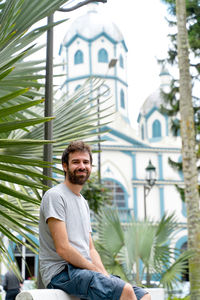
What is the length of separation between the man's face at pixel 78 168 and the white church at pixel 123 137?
30.6 metres

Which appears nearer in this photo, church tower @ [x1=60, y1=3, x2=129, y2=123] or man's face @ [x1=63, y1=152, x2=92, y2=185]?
man's face @ [x1=63, y1=152, x2=92, y2=185]

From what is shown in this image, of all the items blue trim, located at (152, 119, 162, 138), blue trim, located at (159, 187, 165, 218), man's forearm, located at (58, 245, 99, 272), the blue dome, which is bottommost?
man's forearm, located at (58, 245, 99, 272)

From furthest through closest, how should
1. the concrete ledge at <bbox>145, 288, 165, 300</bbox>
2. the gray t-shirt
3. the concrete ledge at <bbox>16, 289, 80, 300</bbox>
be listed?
the concrete ledge at <bbox>145, 288, 165, 300</bbox> < the gray t-shirt < the concrete ledge at <bbox>16, 289, 80, 300</bbox>

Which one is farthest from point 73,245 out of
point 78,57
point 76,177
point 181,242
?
point 78,57

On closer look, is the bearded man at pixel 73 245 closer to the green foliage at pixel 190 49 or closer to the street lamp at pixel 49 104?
the street lamp at pixel 49 104

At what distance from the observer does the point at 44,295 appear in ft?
10.2

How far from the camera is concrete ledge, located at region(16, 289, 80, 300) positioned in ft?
9.75

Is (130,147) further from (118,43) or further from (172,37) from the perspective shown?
(172,37)

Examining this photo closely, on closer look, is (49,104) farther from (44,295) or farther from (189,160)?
(189,160)

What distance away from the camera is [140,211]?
38.9 m

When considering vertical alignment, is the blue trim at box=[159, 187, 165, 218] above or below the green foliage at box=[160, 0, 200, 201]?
below

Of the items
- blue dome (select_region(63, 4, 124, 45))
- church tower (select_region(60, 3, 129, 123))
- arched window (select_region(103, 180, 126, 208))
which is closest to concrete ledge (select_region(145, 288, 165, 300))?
arched window (select_region(103, 180, 126, 208))

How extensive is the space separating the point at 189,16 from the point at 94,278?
19.5m

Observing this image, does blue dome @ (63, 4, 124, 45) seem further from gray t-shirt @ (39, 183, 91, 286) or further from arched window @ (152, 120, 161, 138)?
gray t-shirt @ (39, 183, 91, 286)
